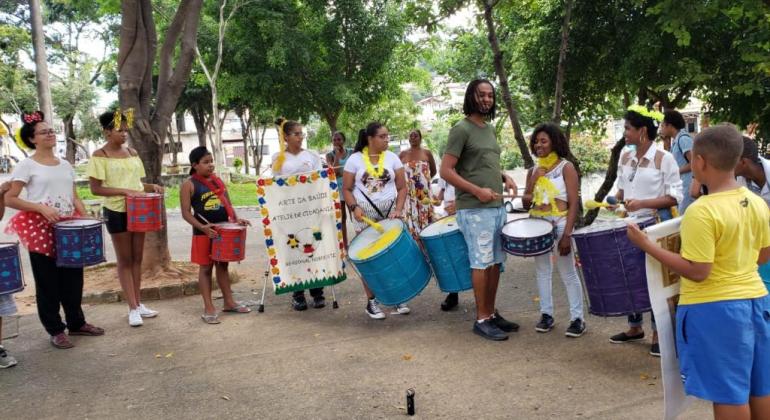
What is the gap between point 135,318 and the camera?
6.32m

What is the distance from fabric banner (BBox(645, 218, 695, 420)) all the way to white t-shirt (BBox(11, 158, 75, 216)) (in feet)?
15.2

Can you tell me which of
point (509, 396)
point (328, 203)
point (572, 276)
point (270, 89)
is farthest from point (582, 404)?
point (270, 89)

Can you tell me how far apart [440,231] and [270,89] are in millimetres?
16804

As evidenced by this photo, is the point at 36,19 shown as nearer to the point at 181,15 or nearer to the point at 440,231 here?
the point at 181,15

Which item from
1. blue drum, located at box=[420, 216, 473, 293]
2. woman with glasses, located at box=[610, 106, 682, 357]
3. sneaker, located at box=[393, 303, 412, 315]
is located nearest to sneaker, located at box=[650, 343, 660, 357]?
woman with glasses, located at box=[610, 106, 682, 357]

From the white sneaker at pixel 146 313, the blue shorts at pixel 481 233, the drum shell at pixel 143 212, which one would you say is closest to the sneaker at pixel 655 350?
the blue shorts at pixel 481 233

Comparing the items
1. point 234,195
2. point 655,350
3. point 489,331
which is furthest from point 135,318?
point 234,195

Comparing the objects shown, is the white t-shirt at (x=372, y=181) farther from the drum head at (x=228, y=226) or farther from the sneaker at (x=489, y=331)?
the sneaker at (x=489, y=331)

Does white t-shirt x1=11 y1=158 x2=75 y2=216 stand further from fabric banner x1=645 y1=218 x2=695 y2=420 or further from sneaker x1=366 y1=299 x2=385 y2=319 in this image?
fabric banner x1=645 y1=218 x2=695 y2=420

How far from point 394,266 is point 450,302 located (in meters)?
1.14

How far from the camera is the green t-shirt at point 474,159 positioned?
5.35 m

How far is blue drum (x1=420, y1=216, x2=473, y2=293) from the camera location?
5.55 m

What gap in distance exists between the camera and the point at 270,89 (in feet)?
70.7

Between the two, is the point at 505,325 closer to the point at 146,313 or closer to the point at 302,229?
the point at 302,229
